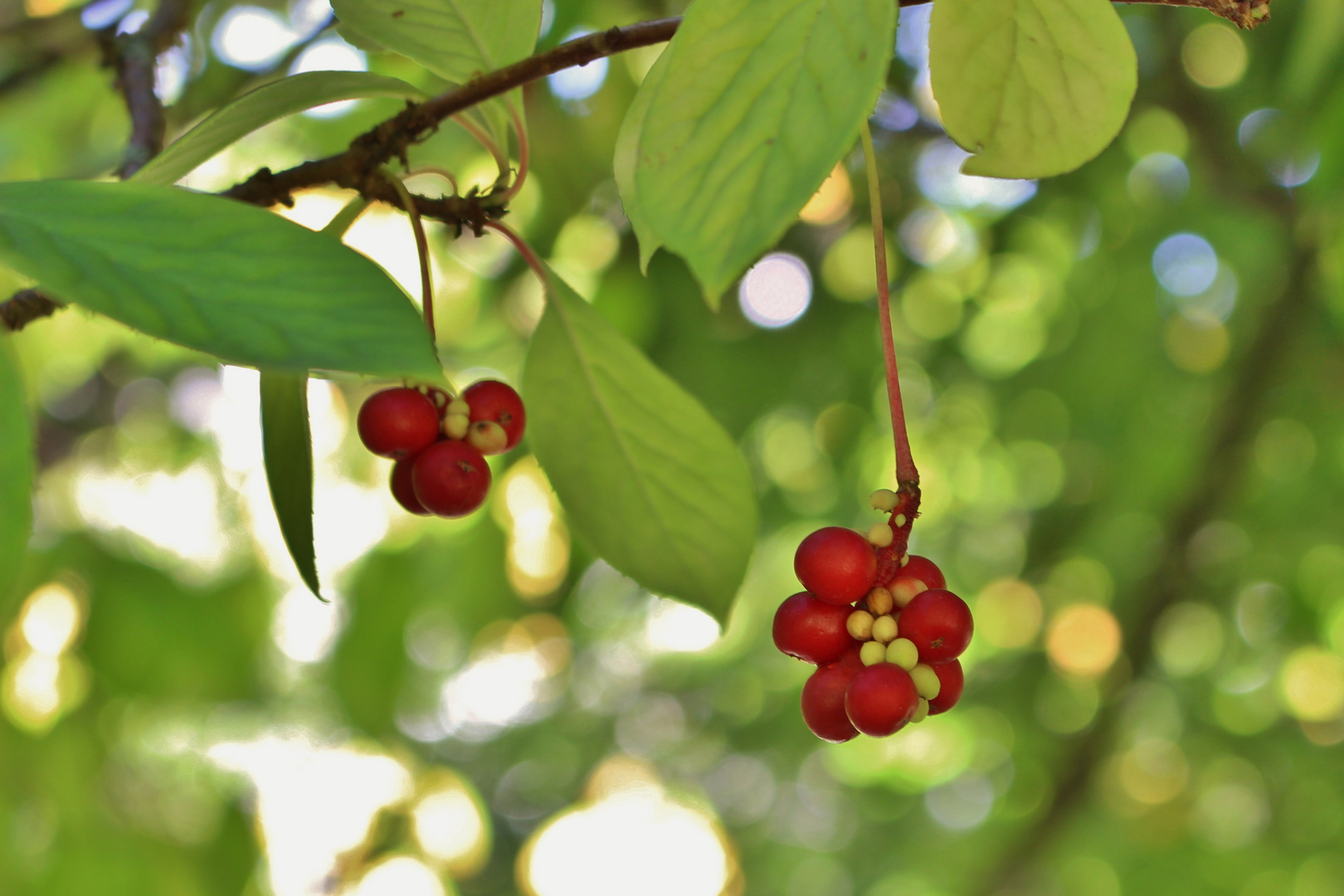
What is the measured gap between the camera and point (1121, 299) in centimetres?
207

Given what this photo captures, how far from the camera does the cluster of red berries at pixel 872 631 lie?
19.1 inches

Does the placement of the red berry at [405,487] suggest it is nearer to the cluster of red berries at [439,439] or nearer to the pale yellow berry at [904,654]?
the cluster of red berries at [439,439]

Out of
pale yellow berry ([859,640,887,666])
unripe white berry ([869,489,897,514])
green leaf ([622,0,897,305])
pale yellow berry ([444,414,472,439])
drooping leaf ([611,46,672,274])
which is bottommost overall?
pale yellow berry ([444,414,472,439])

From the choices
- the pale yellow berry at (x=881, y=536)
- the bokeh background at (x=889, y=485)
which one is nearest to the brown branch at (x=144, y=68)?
the bokeh background at (x=889, y=485)

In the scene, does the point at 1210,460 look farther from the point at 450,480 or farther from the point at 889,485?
the point at 450,480

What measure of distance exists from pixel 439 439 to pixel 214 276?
0.32 meters

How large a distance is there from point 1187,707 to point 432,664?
2607 mm

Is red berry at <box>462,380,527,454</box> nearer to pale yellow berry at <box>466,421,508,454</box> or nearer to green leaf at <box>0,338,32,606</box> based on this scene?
pale yellow berry at <box>466,421,508,454</box>

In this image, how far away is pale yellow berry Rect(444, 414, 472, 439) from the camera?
2.32 ft

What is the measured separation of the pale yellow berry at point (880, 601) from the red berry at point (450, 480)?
27cm

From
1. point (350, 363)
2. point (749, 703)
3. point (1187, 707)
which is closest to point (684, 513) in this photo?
point (350, 363)

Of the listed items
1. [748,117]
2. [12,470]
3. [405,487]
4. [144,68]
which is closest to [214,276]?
[12,470]

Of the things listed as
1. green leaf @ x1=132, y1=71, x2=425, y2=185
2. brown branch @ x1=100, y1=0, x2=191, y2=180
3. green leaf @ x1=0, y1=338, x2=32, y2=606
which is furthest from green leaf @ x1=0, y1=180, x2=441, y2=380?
brown branch @ x1=100, y1=0, x2=191, y2=180

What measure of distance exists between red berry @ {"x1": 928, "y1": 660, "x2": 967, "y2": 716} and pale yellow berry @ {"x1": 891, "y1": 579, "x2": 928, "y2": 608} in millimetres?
36
